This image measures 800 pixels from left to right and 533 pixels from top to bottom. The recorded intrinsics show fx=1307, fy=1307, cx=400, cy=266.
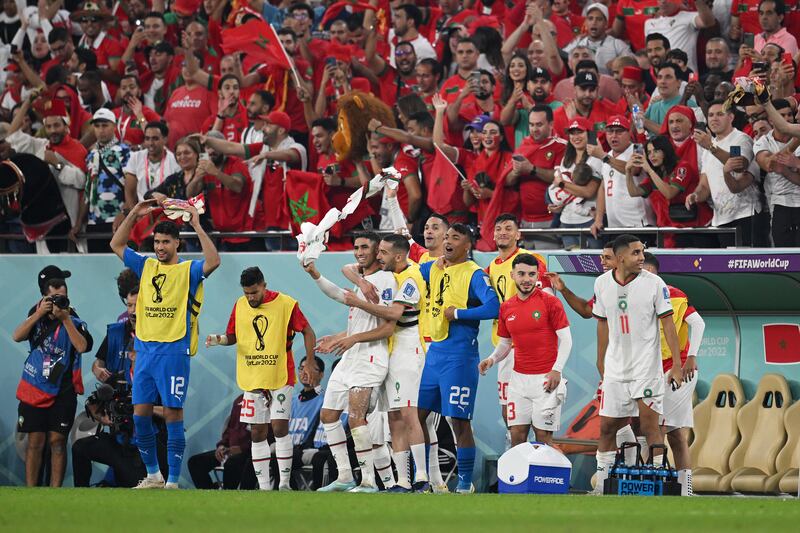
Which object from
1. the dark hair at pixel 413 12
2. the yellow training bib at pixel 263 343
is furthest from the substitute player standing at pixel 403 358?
→ the dark hair at pixel 413 12

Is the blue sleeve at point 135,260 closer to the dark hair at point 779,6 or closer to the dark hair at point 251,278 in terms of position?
the dark hair at point 251,278

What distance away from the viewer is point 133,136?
16.8m

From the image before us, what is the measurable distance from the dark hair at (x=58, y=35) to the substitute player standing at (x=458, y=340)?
405 inches

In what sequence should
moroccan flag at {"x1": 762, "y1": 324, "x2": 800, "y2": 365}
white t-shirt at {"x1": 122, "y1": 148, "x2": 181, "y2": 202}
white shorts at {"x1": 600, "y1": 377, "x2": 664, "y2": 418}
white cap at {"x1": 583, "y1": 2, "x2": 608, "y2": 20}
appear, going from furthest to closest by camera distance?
white cap at {"x1": 583, "y1": 2, "x2": 608, "y2": 20}
white t-shirt at {"x1": 122, "y1": 148, "x2": 181, "y2": 202}
moroccan flag at {"x1": 762, "y1": 324, "x2": 800, "y2": 365}
white shorts at {"x1": 600, "y1": 377, "x2": 664, "y2": 418}

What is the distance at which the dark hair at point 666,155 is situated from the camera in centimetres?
1352

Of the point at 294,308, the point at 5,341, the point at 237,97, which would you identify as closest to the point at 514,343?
the point at 294,308

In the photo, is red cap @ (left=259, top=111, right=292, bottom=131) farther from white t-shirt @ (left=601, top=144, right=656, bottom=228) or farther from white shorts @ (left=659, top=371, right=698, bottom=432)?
white shorts @ (left=659, top=371, right=698, bottom=432)

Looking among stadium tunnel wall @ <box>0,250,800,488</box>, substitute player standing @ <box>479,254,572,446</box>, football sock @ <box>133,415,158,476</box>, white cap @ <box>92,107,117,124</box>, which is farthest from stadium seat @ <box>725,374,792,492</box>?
white cap @ <box>92,107,117,124</box>

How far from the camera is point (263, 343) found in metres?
12.9

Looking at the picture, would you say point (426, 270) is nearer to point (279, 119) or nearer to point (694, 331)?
point (694, 331)

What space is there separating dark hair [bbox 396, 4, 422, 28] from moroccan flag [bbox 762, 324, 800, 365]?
6660mm

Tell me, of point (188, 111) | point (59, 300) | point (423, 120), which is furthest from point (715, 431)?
point (188, 111)

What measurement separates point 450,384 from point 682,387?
82.6 inches

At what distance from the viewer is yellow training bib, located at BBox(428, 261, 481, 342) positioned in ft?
39.1
